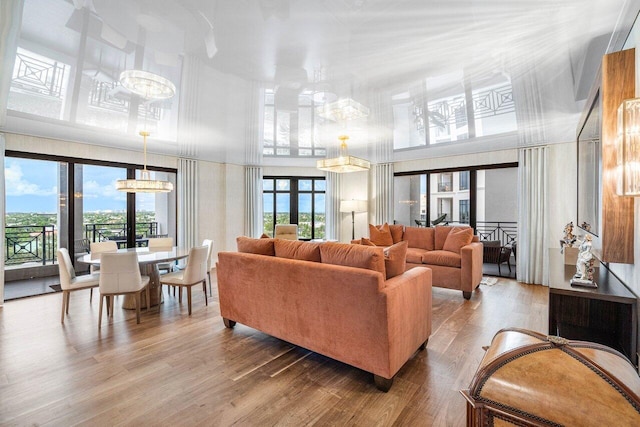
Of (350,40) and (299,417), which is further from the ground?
(350,40)

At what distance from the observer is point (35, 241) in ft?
17.2

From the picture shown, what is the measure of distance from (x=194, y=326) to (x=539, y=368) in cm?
327

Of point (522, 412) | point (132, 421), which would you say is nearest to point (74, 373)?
point (132, 421)

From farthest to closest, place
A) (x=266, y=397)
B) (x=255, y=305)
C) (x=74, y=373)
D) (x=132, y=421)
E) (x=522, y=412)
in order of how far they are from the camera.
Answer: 1. (x=255, y=305)
2. (x=74, y=373)
3. (x=266, y=397)
4. (x=132, y=421)
5. (x=522, y=412)

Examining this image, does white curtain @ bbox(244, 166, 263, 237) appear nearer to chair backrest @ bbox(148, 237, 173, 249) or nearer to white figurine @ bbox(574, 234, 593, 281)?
chair backrest @ bbox(148, 237, 173, 249)

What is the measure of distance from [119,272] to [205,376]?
1.80 m

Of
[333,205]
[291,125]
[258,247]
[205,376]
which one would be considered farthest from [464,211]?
[205,376]

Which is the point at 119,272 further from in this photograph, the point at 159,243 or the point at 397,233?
the point at 397,233

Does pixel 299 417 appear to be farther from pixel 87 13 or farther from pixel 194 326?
pixel 87 13

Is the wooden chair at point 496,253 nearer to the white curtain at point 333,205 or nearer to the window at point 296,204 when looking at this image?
the white curtain at point 333,205

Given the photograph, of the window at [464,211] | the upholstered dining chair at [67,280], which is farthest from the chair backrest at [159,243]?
the window at [464,211]

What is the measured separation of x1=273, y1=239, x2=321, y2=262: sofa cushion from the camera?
2600 mm

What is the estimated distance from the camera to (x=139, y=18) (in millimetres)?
1885

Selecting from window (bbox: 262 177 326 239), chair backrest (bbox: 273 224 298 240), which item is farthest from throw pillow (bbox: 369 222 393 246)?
window (bbox: 262 177 326 239)
